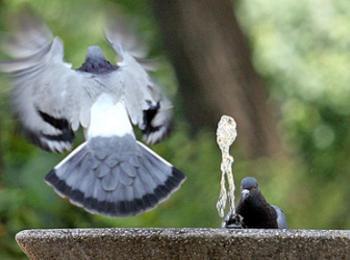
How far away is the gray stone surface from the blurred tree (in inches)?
177

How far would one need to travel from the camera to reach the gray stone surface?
116 inches

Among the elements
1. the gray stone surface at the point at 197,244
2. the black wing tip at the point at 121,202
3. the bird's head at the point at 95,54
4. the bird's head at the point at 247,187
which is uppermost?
the bird's head at the point at 95,54

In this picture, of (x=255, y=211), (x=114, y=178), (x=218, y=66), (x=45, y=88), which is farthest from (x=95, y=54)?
(x=218, y=66)

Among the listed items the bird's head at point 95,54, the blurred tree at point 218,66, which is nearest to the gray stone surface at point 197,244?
the bird's head at point 95,54

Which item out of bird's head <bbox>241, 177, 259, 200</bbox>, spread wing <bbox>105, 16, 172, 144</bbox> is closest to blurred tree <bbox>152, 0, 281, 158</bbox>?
spread wing <bbox>105, 16, 172, 144</bbox>

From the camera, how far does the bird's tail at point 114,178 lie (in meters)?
4.07

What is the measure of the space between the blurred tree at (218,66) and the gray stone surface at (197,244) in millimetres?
4495

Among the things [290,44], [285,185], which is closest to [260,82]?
[285,185]

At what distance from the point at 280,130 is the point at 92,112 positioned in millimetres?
3610

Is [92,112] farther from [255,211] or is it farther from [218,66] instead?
[218,66]

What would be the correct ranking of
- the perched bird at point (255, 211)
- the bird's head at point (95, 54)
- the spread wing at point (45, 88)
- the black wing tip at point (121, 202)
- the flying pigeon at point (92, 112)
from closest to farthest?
1. the perched bird at point (255, 211)
2. the black wing tip at point (121, 202)
3. the flying pigeon at point (92, 112)
4. the spread wing at point (45, 88)
5. the bird's head at point (95, 54)

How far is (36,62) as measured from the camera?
4.62m

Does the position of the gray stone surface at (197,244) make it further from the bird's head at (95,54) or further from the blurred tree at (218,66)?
the blurred tree at (218,66)

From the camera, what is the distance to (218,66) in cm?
758
